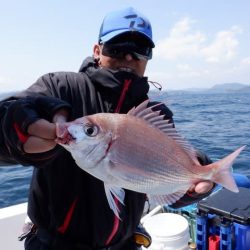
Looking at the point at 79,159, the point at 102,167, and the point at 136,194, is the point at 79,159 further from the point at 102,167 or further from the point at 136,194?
the point at 136,194

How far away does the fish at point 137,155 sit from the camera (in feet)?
5.09

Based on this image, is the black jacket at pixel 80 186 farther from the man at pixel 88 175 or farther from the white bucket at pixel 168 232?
the white bucket at pixel 168 232

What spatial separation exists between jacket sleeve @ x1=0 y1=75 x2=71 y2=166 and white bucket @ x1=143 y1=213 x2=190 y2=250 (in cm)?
276

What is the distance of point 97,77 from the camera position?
8.05 feet

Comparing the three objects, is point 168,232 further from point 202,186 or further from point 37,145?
point 37,145

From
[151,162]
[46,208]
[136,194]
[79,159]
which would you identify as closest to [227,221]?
[136,194]

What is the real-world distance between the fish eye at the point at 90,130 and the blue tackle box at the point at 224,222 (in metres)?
2.72

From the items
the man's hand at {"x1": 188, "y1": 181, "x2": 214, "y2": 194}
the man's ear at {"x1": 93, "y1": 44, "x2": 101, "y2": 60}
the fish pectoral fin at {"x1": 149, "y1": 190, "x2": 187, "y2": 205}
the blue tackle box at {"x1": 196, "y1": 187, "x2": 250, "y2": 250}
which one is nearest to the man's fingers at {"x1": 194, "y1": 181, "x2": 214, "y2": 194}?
the man's hand at {"x1": 188, "y1": 181, "x2": 214, "y2": 194}

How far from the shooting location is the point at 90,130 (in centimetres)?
157

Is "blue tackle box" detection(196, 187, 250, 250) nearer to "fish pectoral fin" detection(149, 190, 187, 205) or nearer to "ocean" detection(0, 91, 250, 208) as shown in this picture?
"ocean" detection(0, 91, 250, 208)

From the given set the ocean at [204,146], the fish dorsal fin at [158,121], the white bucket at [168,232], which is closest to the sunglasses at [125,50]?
the ocean at [204,146]

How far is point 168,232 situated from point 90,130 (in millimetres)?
2987

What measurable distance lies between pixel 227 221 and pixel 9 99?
9.56 ft

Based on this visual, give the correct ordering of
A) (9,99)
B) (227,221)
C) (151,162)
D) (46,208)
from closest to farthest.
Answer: (151,162)
(9,99)
(46,208)
(227,221)
